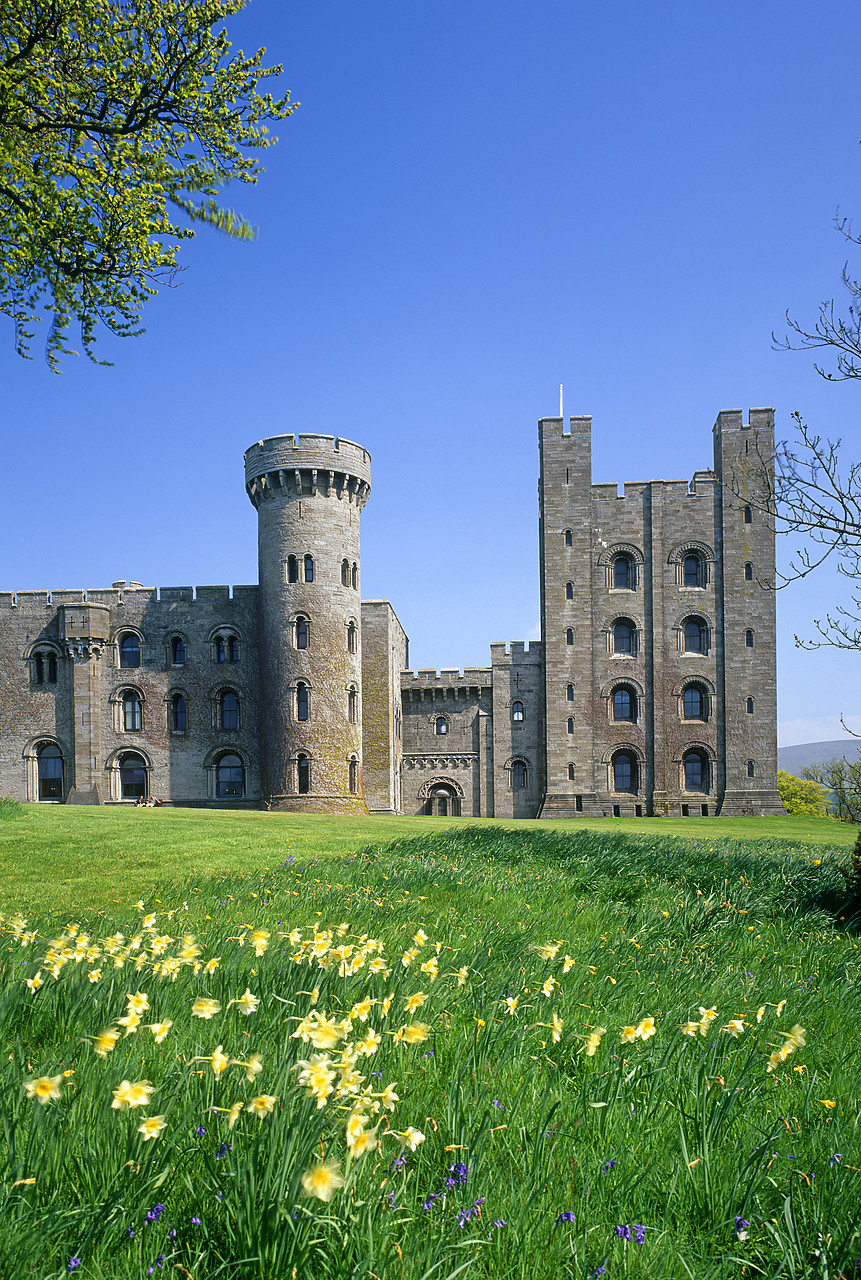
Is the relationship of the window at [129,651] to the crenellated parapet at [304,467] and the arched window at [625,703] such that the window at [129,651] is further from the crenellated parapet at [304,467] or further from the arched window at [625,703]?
the arched window at [625,703]

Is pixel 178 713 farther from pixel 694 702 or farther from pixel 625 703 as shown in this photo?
pixel 694 702

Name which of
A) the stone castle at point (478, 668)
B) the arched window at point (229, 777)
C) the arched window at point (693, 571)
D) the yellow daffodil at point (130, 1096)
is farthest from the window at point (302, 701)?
the yellow daffodil at point (130, 1096)

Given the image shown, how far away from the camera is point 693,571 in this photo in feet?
136

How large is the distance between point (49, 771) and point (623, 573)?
98.2 ft

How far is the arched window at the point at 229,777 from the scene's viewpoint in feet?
127

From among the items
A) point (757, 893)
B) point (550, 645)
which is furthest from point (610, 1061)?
point (550, 645)

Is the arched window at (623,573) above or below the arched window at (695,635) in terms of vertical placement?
above

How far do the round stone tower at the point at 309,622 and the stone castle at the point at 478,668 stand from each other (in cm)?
11

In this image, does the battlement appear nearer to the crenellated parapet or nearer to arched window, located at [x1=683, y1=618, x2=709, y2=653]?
the crenellated parapet

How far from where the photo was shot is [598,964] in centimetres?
508

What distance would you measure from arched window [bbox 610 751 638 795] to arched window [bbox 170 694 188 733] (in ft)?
68.9

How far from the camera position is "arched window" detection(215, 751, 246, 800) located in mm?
38562

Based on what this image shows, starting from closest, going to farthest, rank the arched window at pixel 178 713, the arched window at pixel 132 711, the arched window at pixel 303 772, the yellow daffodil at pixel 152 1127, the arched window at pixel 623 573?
1. the yellow daffodil at pixel 152 1127
2. the arched window at pixel 303 772
3. the arched window at pixel 178 713
4. the arched window at pixel 132 711
5. the arched window at pixel 623 573

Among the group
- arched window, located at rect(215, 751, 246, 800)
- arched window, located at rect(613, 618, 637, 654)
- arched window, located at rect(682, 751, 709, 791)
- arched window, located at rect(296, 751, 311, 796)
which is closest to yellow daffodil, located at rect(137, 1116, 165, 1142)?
arched window, located at rect(296, 751, 311, 796)
